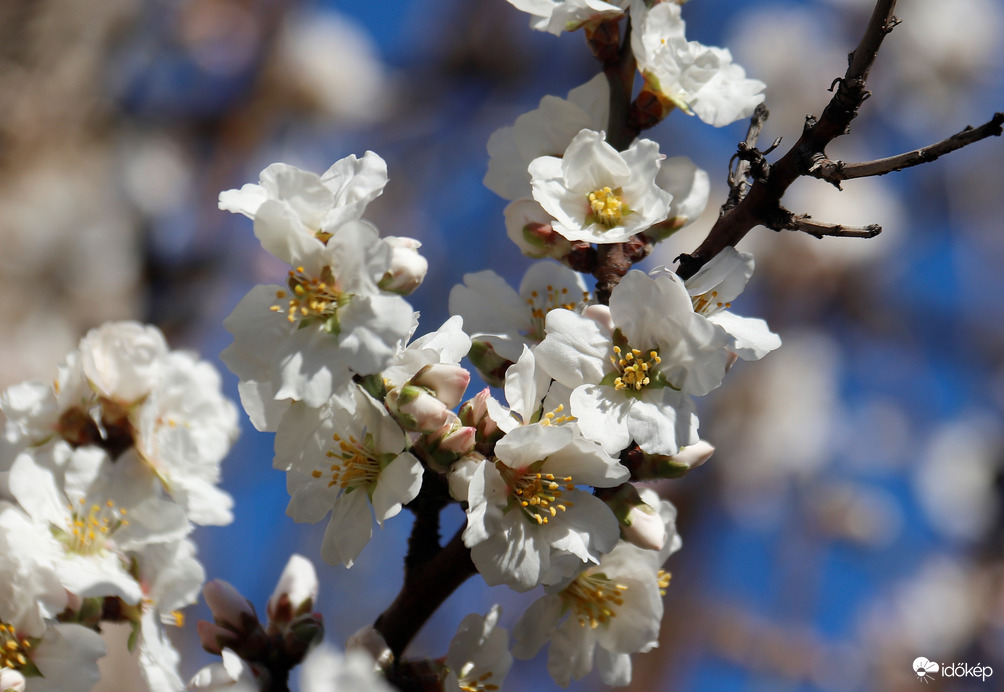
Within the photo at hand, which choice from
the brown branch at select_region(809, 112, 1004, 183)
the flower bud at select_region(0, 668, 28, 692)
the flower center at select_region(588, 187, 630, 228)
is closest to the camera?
the brown branch at select_region(809, 112, 1004, 183)

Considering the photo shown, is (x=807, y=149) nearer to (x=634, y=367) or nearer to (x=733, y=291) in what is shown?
(x=733, y=291)

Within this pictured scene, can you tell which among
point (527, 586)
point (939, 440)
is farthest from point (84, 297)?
point (939, 440)

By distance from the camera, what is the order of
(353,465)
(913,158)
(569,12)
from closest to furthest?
(913,158) < (353,465) < (569,12)

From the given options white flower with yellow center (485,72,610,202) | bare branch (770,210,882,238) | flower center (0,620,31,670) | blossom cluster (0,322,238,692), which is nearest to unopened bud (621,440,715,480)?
bare branch (770,210,882,238)

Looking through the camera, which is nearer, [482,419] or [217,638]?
[482,419]

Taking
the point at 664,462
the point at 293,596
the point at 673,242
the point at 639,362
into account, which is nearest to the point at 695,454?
the point at 664,462

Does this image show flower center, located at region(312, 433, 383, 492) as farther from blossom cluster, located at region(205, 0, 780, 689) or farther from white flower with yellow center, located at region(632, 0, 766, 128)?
white flower with yellow center, located at region(632, 0, 766, 128)
